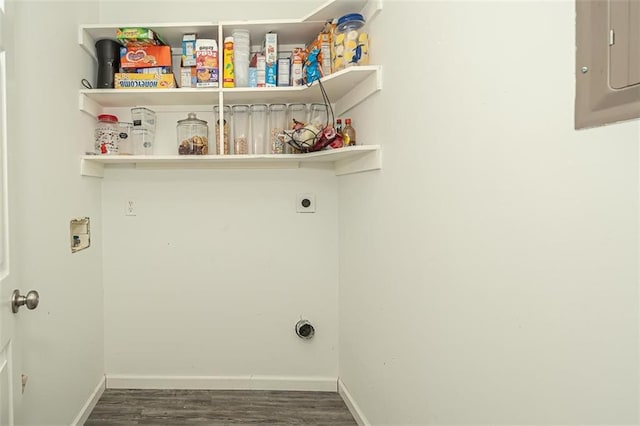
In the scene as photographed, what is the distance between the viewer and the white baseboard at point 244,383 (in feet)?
6.67

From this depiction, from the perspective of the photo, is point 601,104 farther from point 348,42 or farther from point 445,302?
point 348,42

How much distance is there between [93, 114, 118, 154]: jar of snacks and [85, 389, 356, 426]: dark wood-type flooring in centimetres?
141

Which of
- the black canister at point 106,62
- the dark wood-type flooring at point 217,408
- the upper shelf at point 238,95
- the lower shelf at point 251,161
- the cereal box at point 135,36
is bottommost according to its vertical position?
the dark wood-type flooring at point 217,408

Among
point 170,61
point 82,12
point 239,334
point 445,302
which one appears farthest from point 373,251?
point 82,12

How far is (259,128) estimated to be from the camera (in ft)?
6.15

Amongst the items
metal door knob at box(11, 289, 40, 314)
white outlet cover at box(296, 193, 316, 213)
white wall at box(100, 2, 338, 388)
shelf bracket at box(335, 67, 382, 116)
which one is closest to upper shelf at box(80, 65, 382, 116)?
shelf bracket at box(335, 67, 382, 116)

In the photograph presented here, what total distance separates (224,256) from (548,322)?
5.53ft

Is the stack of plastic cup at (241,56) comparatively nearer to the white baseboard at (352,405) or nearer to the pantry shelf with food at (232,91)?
the pantry shelf with food at (232,91)

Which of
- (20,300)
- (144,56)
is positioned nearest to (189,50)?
(144,56)

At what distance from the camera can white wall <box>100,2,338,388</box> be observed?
1.99 metres

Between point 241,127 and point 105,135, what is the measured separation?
72 centimetres

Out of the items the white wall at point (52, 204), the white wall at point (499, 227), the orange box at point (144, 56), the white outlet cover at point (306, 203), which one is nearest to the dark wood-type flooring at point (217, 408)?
the white wall at point (52, 204)

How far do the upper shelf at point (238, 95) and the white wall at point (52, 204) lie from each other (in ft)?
0.40

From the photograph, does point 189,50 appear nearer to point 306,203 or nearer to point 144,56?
point 144,56
